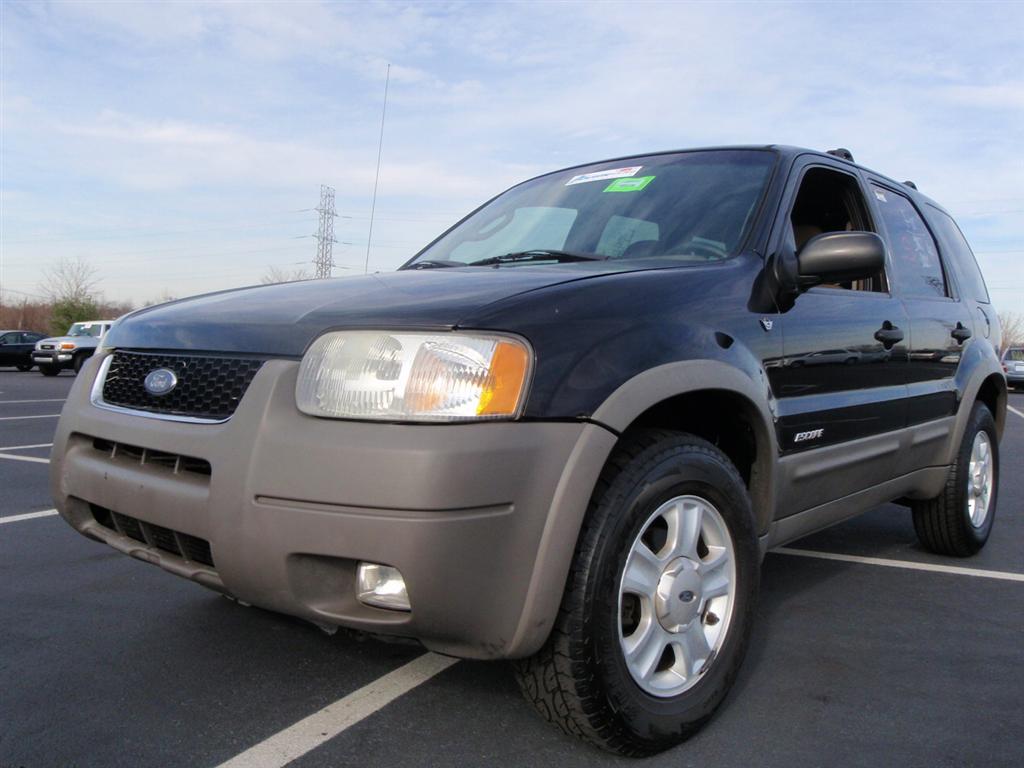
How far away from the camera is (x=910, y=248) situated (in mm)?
4012

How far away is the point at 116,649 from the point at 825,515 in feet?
8.06

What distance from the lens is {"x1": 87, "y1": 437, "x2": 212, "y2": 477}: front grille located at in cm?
217

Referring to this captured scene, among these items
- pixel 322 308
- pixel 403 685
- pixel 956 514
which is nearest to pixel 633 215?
pixel 322 308

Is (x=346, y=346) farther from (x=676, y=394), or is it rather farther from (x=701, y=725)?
(x=701, y=725)

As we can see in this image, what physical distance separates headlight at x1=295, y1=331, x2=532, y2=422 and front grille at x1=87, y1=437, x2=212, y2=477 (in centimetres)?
35

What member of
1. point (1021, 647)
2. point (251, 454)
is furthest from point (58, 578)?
point (1021, 647)

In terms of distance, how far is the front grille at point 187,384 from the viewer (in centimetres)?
219

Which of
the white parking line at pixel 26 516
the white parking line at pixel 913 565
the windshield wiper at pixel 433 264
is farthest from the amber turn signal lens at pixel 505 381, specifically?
the white parking line at pixel 26 516

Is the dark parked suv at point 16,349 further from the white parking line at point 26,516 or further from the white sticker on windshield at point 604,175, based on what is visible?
the white sticker on windshield at point 604,175

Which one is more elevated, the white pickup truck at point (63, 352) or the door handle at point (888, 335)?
the door handle at point (888, 335)

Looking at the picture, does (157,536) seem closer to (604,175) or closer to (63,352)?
(604,175)

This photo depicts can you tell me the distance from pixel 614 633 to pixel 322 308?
1087 millimetres

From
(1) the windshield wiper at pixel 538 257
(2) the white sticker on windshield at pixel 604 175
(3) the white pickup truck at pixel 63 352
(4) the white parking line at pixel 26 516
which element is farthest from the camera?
(3) the white pickup truck at pixel 63 352

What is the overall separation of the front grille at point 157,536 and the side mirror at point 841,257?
1.97 metres
